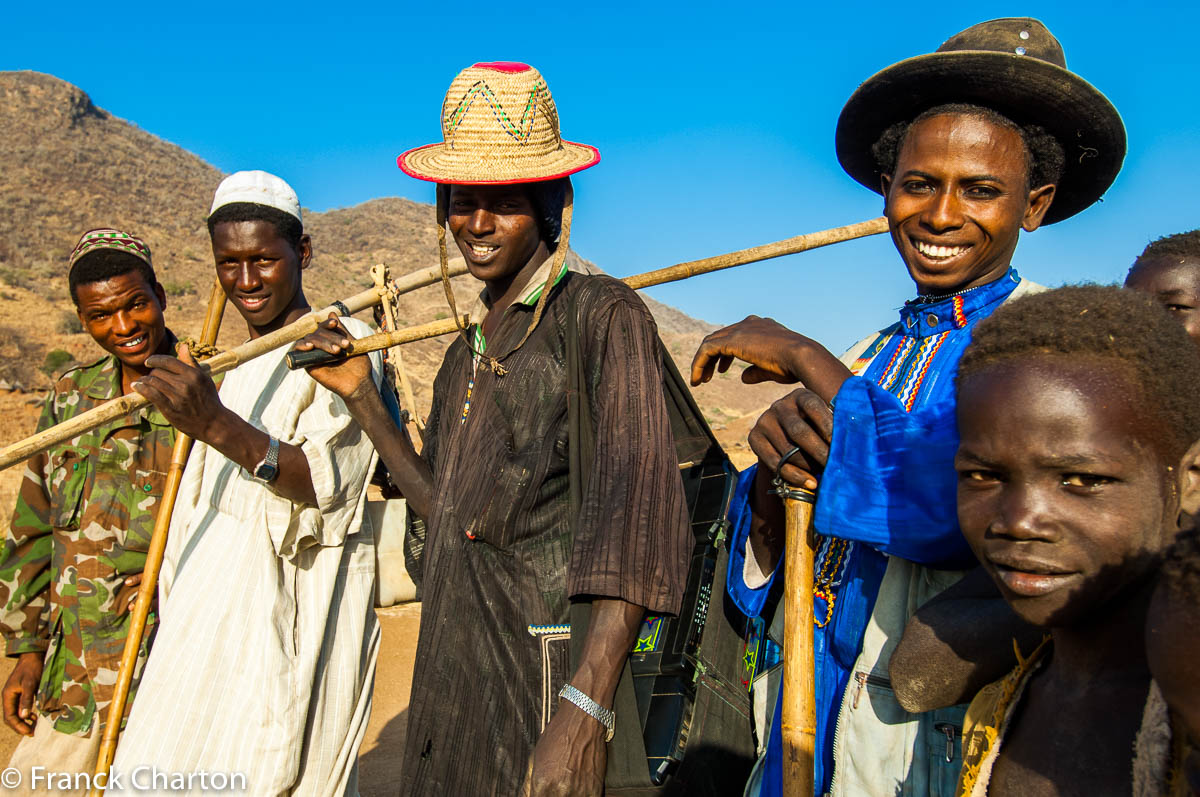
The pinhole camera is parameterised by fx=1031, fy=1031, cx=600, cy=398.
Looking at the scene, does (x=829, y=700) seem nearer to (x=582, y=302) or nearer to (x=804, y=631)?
(x=804, y=631)

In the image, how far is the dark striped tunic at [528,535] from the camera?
235 centimetres

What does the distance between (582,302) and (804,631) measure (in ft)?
3.35

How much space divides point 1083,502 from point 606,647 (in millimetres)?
1138

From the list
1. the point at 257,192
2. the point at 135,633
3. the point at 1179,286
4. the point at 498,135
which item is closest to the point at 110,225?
the point at 257,192

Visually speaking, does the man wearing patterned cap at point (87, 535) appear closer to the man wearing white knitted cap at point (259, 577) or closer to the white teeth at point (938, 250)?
the man wearing white knitted cap at point (259, 577)

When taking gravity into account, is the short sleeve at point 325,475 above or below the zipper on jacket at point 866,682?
above

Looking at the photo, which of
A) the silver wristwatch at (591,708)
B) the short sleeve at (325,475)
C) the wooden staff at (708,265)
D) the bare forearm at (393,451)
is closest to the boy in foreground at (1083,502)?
the silver wristwatch at (591,708)

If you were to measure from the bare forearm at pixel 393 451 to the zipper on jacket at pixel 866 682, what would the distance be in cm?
147

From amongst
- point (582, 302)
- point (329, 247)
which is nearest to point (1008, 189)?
point (582, 302)

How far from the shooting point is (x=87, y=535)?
382 centimetres

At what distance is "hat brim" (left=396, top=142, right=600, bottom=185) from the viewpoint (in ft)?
8.37

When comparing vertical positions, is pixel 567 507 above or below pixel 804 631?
above

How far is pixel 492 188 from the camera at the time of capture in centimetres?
263

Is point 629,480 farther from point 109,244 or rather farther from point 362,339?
point 109,244
